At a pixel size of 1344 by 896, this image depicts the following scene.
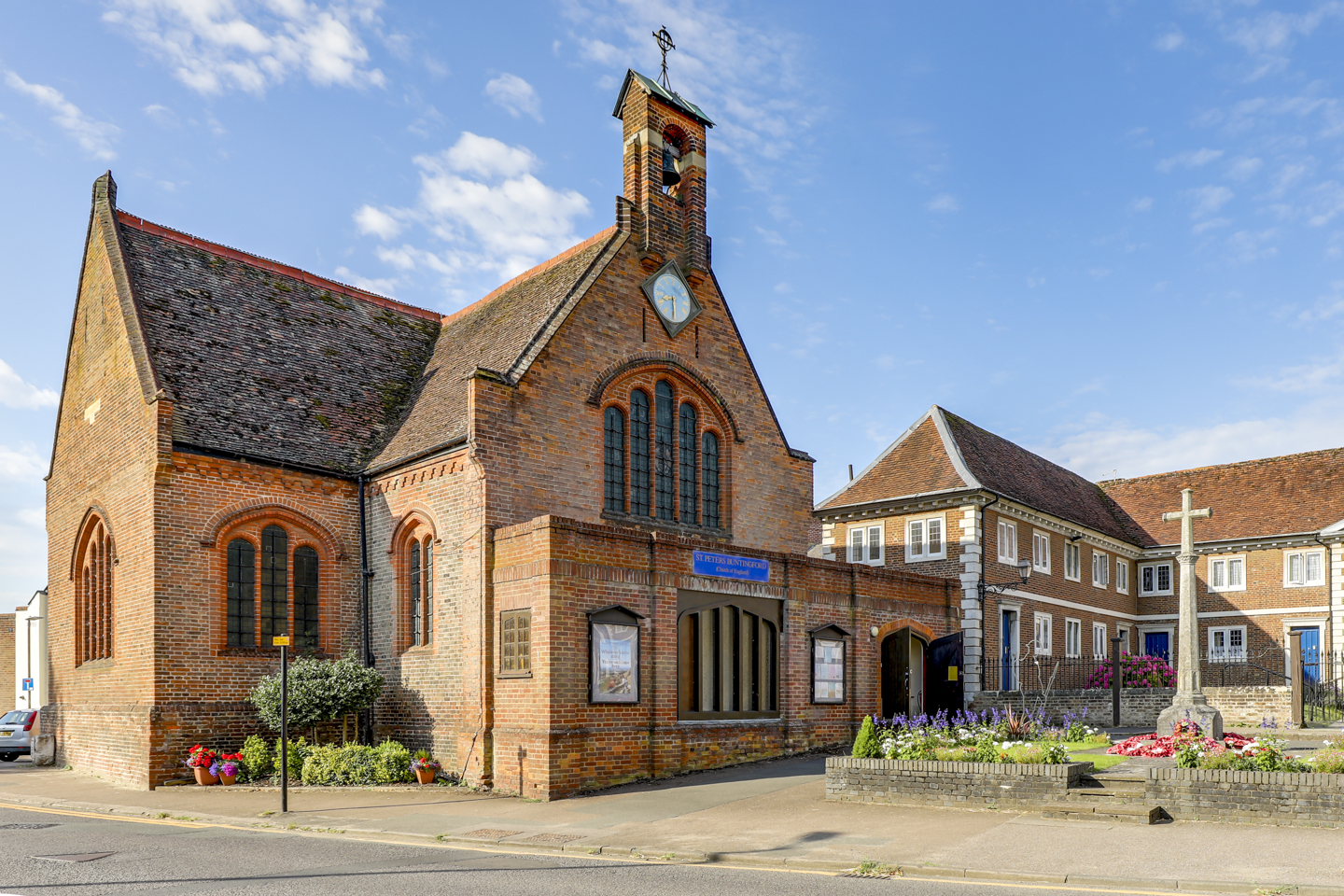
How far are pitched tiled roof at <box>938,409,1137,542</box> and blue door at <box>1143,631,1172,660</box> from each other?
13.1ft

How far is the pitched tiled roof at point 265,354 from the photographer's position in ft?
71.3

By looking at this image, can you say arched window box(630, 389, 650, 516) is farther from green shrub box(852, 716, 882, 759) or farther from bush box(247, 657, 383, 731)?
green shrub box(852, 716, 882, 759)

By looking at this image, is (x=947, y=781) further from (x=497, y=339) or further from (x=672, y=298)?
(x=497, y=339)

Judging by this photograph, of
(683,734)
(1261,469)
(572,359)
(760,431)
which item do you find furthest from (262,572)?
(1261,469)

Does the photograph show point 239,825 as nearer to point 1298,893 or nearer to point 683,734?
point 683,734

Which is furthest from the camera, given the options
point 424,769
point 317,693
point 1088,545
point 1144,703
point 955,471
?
point 1088,545

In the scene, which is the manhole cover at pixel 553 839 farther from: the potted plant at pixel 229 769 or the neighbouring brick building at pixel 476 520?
the potted plant at pixel 229 769

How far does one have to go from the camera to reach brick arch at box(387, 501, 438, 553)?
20828 mm

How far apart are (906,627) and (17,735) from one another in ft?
76.8

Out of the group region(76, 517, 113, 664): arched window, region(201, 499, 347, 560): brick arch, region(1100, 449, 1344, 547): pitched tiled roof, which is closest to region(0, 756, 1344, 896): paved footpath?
region(76, 517, 113, 664): arched window

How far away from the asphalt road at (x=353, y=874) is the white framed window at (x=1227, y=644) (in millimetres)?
37245

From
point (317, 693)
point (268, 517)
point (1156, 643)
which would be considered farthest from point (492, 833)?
point (1156, 643)

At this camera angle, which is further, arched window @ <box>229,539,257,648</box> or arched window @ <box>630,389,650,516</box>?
arched window @ <box>630,389,650,516</box>

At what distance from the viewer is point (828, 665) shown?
22.8m
